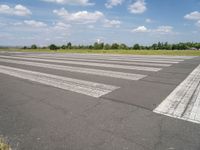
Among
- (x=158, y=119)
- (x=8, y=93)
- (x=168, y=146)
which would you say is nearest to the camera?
(x=168, y=146)

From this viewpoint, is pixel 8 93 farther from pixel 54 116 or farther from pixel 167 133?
pixel 167 133

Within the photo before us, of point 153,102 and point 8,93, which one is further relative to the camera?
point 8,93

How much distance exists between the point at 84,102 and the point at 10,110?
2.08m

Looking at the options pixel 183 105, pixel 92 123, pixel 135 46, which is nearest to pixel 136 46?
pixel 135 46

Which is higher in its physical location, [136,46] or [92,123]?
[136,46]

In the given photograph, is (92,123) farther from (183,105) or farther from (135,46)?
(135,46)

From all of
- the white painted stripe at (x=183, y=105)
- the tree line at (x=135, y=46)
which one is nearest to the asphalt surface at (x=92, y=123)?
the white painted stripe at (x=183, y=105)

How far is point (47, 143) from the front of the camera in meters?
3.02

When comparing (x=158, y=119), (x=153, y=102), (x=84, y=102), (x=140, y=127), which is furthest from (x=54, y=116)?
(x=153, y=102)

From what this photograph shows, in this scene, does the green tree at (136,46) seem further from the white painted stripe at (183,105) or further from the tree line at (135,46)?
the white painted stripe at (183,105)

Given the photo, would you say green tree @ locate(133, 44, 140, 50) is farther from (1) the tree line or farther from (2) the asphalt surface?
(2) the asphalt surface

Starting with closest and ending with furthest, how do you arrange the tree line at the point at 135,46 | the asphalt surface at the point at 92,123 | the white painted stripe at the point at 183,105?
1. the asphalt surface at the point at 92,123
2. the white painted stripe at the point at 183,105
3. the tree line at the point at 135,46

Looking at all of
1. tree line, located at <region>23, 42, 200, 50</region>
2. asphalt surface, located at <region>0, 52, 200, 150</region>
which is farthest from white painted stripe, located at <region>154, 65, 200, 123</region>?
tree line, located at <region>23, 42, 200, 50</region>

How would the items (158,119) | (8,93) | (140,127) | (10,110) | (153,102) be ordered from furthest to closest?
(8,93), (153,102), (10,110), (158,119), (140,127)
